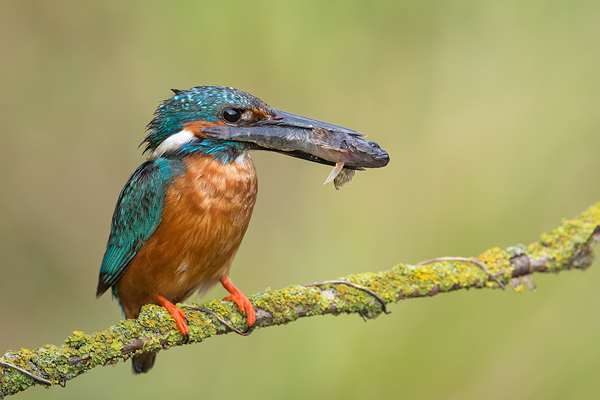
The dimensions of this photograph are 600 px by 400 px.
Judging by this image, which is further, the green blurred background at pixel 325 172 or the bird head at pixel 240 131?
the green blurred background at pixel 325 172

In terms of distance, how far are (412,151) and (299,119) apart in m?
1.67

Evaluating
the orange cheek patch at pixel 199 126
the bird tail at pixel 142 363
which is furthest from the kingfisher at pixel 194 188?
the bird tail at pixel 142 363

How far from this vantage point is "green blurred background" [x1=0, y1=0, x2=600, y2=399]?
3.12 meters

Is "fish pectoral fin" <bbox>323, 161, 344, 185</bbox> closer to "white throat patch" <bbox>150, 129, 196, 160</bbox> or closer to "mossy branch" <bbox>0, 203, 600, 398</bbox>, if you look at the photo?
"mossy branch" <bbox>0, 203, 600, 398</bbox>

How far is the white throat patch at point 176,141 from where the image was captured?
2.06 meters

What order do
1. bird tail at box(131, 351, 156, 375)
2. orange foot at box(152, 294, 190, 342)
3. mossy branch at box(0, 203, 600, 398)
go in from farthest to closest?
bird tail at box(131, 351, 156, 375) < orange foot at box(152, 294, 190, 342) < mossy branch at box(0, 203, 600, 398)

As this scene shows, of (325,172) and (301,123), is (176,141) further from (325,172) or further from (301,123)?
(325,172)

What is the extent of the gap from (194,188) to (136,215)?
0.28m

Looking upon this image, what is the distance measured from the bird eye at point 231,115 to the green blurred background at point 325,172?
3.74 ft

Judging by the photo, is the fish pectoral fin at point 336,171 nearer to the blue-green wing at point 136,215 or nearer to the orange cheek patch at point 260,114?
the orange cheek patch at point 260,114

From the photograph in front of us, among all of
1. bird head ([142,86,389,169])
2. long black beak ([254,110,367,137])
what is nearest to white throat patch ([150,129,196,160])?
bird head ([142,86,389,169])

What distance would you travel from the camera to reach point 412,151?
3.56 m

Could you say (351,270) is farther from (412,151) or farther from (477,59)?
(477,59)

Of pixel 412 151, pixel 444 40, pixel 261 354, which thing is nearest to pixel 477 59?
pixel 444 40
